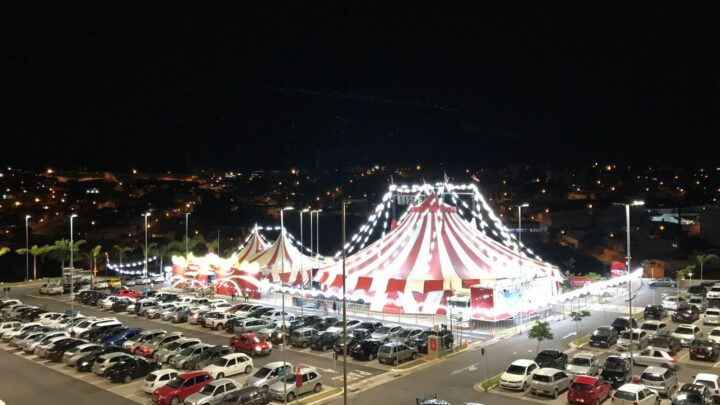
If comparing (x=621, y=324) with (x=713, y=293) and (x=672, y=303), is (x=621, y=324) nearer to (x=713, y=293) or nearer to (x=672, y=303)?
(x=672, y=303)

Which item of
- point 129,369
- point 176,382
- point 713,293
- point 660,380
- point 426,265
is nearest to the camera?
point 660,380

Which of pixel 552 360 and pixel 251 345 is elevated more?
pixel 552 360

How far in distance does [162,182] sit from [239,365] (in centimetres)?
12373

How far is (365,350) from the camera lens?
2156 centimetres

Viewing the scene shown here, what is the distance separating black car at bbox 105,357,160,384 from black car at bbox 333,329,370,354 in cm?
673

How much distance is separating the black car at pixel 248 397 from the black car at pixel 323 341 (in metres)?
6.74

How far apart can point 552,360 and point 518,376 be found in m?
2.41

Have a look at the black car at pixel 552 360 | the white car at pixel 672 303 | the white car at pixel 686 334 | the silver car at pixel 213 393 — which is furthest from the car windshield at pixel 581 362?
the white car at pixel 672 303

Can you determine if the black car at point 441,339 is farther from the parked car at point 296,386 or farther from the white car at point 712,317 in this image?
the white car at point 712,317

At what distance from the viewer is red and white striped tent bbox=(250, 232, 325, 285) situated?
3759 cm

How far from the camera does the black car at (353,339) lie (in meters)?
22.5

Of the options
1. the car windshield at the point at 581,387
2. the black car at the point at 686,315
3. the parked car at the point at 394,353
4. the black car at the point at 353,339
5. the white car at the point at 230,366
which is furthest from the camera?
the black car at the point at 686,315

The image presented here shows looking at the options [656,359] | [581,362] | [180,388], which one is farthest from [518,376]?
[180,388]

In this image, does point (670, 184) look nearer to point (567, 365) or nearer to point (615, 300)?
point (615, 300)
